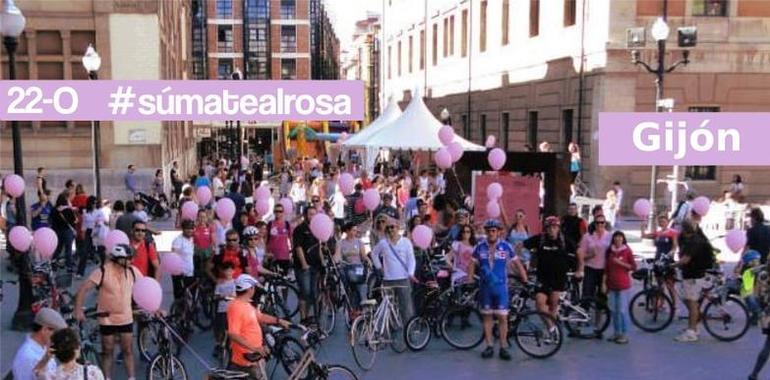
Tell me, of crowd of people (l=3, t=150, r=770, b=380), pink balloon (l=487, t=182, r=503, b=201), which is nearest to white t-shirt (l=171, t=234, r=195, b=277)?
crowd of people (l=3, t=150, r=770, b=380)

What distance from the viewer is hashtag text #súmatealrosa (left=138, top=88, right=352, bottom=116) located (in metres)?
11.3

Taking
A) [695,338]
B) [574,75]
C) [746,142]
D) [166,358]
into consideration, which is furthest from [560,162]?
[574,75]

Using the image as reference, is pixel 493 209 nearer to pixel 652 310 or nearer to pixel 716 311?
pixel 652 310

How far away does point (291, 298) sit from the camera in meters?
12.1

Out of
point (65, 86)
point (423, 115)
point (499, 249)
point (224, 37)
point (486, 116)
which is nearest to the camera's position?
point (499, 249)

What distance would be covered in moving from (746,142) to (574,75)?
1343cm

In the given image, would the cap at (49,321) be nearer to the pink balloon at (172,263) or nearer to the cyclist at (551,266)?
the pink balloon at (172,263)

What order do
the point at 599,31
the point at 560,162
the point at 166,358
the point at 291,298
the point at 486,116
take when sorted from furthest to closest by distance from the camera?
1. the point at 486,116
2. the point at 599,31
3. the point at 560,162
4. the point at 291,298
5. the point at 166,358

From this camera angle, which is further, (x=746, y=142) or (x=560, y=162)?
(x=560, y=162)

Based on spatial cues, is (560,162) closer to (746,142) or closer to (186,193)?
(746,142)

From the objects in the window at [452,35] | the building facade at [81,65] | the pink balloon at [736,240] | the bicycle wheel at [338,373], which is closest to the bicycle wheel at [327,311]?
the bicycle wheel at [338,373]

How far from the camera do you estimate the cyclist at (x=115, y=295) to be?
24.1 ft

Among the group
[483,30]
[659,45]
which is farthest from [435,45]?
[659,45]

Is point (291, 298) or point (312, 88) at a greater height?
point (312, 88)
